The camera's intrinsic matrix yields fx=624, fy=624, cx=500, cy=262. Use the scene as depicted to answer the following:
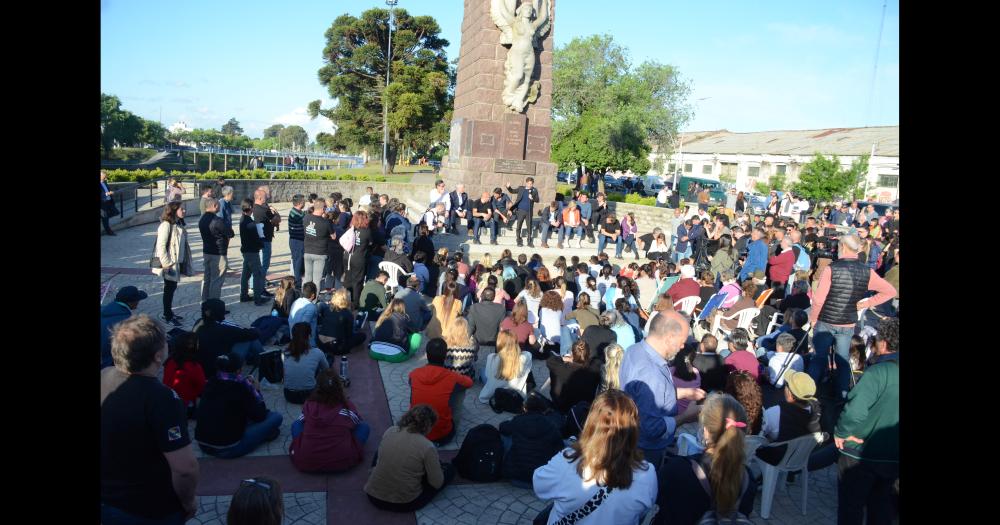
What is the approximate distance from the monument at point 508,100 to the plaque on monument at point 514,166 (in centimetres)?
1

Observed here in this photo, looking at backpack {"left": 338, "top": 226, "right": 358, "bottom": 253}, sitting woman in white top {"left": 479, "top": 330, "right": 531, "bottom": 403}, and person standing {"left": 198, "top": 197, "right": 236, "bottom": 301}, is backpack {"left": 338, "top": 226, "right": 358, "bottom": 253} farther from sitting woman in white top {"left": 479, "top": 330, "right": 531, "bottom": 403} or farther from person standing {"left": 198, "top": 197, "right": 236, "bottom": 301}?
sitting woman in white top {"left": 479, "top": 330, "right": 531, "bottom": 403}

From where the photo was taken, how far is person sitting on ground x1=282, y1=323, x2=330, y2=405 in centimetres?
605

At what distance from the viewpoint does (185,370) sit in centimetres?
556

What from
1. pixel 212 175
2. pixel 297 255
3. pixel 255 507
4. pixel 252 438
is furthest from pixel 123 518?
pixel 212 175

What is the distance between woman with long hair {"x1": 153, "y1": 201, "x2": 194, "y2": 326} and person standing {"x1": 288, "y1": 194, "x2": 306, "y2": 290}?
194 cm

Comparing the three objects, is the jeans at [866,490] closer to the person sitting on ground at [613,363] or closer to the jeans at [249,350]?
the person sitting on ground at [613,363]

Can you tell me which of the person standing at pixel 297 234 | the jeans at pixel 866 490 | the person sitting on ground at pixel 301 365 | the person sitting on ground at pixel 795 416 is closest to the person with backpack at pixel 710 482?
the jeans at pixel 866 490

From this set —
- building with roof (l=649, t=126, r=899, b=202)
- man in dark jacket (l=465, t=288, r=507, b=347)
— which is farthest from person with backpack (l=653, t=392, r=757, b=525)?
building with roof (l=649, t=126, r=899, b=202)

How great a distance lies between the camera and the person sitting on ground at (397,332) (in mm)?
7746

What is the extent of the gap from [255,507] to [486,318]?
16.4 feet
